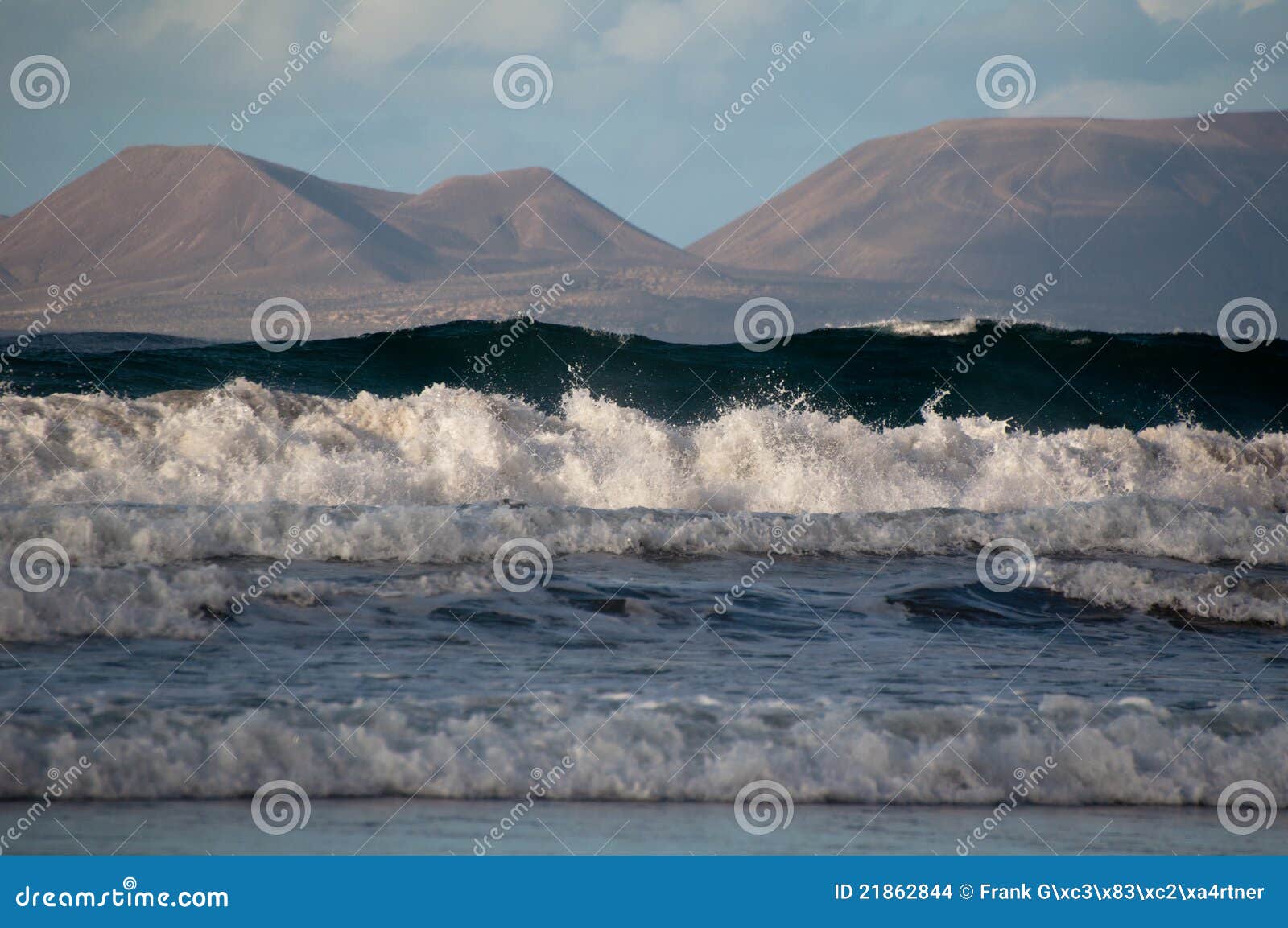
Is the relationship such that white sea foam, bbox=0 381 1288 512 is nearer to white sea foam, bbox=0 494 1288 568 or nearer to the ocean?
the ocean

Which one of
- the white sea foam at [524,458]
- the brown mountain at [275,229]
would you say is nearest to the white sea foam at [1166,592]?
the white sea foam at [524,458]

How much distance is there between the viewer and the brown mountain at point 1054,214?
2445 inches

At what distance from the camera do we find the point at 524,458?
1316cm

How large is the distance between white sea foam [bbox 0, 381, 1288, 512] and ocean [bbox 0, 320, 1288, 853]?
48mm

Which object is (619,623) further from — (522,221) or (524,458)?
(522,221)

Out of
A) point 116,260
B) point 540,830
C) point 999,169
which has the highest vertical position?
point 999,169

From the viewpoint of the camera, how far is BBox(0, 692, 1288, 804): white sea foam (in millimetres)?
4281

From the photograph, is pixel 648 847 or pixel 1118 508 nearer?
pixel 648 847

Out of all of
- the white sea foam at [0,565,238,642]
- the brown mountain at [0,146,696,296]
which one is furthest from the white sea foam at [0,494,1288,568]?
the brown mountain at [0,146,696,296]

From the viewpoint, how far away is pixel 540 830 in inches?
155

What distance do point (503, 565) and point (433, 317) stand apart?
89.9 ft

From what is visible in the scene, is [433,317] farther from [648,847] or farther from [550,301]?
[648,847]

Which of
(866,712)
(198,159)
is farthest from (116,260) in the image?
(866,712)

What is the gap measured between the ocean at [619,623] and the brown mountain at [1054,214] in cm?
4570
